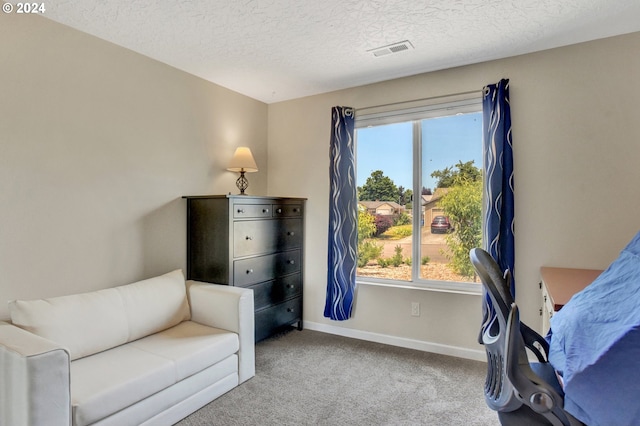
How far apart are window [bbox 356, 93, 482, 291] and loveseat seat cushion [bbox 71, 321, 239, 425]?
5.42 feet

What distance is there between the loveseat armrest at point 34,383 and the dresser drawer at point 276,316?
161cm

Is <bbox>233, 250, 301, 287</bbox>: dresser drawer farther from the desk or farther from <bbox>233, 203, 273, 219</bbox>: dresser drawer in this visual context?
the desk

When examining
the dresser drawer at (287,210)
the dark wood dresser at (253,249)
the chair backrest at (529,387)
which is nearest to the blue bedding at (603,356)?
the chair backrest at (529,387)

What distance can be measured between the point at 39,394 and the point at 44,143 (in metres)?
1.48

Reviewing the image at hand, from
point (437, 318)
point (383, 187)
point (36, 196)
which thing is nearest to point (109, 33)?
point (36, 196)

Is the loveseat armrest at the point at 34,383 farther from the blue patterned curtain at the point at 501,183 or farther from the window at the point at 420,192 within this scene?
the blue patterned curtain at the point at 501,183

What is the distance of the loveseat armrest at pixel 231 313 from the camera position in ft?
8.04

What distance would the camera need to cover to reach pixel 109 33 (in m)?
2.37

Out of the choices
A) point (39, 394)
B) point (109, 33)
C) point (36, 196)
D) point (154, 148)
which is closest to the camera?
point (39, 394)

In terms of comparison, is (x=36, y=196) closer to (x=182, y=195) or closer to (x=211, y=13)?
(x=182, y=195)

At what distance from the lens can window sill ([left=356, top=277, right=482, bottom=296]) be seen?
2.94 m

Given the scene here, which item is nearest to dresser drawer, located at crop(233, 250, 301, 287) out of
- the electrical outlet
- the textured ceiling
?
the electrical outlet

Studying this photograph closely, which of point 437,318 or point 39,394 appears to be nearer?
point 39,394

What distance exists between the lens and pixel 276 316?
3.25 meters
